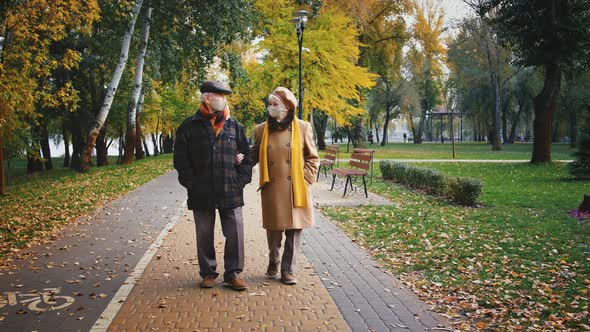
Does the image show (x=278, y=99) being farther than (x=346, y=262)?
No

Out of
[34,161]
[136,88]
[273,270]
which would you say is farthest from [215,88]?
[34,161]

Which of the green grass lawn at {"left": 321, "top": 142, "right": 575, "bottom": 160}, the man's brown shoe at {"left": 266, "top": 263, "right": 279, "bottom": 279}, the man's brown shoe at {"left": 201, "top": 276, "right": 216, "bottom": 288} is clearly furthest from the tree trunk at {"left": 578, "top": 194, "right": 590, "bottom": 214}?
the green grass lawn at {"left": 321, "top": 142, "right": 575, "bottom": 160}

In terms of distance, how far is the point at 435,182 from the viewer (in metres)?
14.0

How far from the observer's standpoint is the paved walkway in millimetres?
4645

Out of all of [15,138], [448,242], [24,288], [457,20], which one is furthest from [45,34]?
[457,20]

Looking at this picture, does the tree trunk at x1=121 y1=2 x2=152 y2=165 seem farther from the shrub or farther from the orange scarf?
the orange scarf

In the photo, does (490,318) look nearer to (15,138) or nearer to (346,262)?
(346,262)

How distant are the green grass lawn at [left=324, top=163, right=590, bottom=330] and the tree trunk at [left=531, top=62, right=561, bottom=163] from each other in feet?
37.5

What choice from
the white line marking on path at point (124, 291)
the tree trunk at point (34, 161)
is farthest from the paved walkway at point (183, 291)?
the tree trunk at point (34, 161)

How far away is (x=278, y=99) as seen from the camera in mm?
5625

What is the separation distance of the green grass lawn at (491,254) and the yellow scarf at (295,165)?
5.05 feet

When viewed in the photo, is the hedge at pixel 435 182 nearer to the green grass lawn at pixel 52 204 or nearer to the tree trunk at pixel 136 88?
the green grass lawn at pixel 52 204

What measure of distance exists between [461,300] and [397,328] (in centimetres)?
118

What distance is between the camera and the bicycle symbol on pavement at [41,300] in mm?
5105
